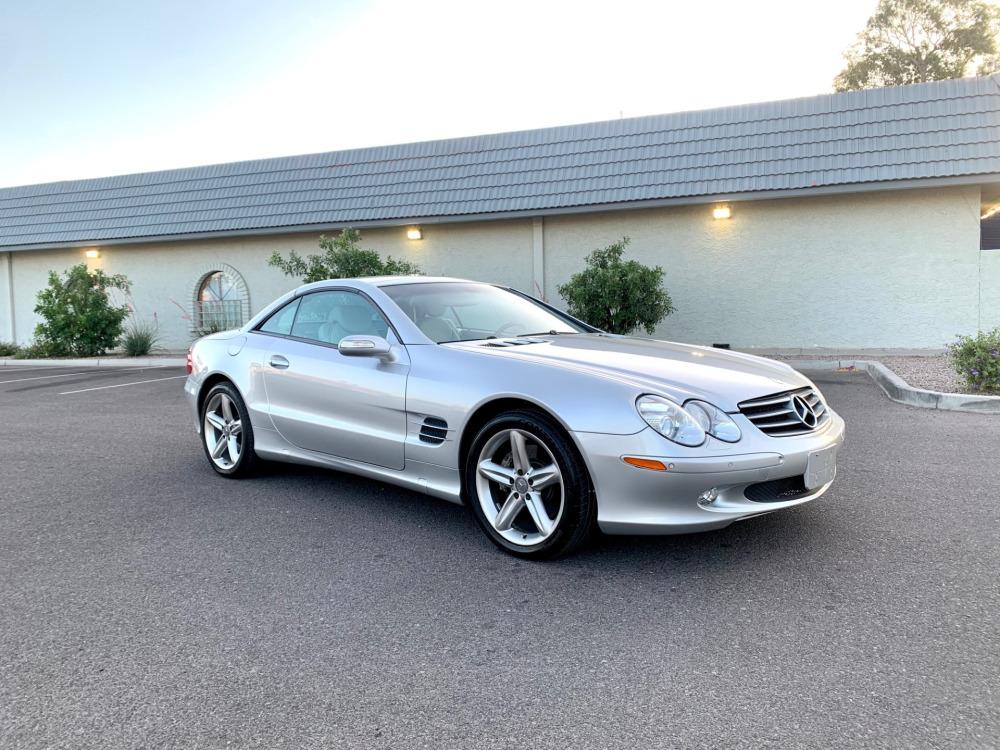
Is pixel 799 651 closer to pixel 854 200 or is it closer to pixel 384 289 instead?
pixel 384 289

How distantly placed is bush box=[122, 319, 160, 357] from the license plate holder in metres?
16.9

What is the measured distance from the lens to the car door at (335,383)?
4.16 m

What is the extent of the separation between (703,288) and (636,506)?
11.5m

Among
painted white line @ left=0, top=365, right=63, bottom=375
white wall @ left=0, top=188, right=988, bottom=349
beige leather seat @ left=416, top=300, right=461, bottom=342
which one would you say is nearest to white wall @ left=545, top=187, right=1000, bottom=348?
white wall @ left=0, top=188, right=988, bottom=349

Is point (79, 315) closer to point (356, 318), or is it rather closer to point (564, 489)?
point (356, 318)

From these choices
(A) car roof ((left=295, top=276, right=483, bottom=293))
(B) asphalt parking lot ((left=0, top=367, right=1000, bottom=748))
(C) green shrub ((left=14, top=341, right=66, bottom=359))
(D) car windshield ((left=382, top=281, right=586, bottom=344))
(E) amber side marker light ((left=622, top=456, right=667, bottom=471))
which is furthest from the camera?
(C) green shrub ((left=14, top=341, right=66, bottom=359))

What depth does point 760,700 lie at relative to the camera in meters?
2.35

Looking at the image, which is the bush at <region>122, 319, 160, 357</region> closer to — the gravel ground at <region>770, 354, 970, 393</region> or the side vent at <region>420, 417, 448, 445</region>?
the gravel ground at <region>770, 354, 970, 393</region>

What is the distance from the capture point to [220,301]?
1862cm

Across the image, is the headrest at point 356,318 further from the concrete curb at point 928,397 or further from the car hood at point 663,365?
the concrete curb at point 928,397

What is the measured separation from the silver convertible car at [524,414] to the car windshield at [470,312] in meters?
0.02

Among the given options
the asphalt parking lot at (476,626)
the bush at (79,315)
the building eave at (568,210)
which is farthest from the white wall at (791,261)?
the asphalt parking lot at (476,626)

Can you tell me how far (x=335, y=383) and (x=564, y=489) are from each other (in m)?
1.75

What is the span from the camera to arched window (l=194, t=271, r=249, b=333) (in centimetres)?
1820
